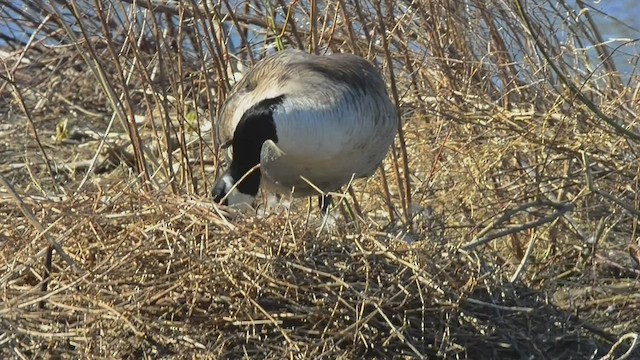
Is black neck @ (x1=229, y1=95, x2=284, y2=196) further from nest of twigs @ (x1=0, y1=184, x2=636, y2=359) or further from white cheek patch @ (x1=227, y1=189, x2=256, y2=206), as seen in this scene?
nest of twigs @ (x1=0, y1=184, x2=636, y2=359)

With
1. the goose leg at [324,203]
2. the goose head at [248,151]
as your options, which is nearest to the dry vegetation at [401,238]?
the goose leg at [324,203]

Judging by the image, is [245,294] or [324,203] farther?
[324,203]

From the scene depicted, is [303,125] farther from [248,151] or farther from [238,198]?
[238,198]

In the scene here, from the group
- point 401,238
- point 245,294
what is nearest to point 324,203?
point 401,238

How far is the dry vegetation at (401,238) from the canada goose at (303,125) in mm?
184

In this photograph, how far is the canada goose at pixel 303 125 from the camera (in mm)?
4312

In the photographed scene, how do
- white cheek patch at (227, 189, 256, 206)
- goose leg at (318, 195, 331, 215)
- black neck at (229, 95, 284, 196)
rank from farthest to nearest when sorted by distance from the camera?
goose leg at (318, 195, 331, 215)
white cheek patch at (227, 189, 256, 206)
black neck at (229, 95, 284, 196)

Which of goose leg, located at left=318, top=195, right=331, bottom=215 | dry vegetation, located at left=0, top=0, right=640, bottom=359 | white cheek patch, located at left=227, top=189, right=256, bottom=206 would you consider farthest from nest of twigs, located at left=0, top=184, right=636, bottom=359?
goose leg, located at left=318, top=195, right=331, bottom=215

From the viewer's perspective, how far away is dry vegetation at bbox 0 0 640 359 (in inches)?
137

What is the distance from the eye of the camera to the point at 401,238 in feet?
12.4

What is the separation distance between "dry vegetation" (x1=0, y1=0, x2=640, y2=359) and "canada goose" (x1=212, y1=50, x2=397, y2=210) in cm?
18

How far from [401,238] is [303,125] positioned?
71 centimetres

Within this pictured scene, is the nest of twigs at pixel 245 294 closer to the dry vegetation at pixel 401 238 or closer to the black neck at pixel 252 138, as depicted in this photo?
the dry vegetation at pixel 401 238

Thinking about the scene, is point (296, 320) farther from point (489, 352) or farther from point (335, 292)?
point (489, 352)
